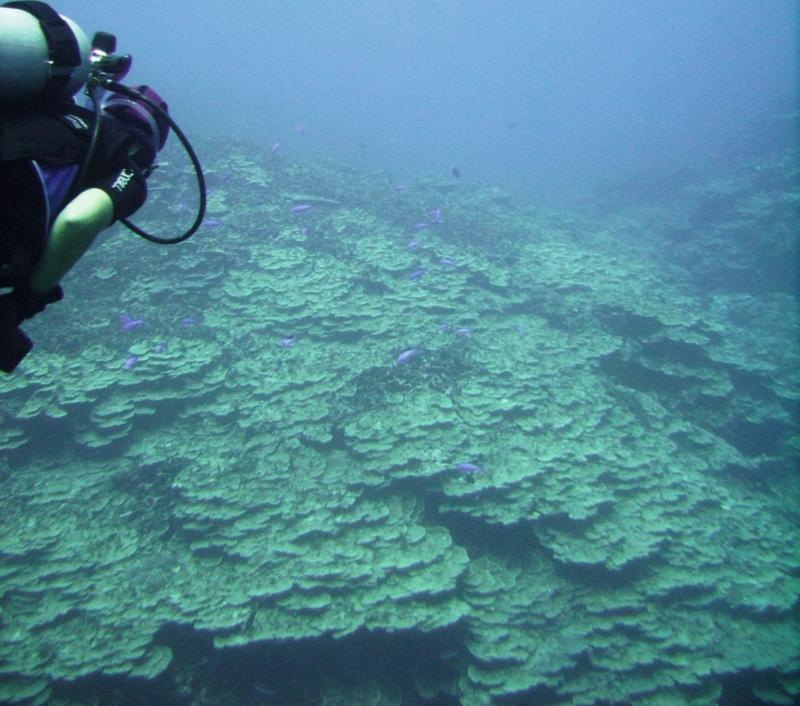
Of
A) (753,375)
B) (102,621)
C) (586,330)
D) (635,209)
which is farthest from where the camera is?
(635,209)

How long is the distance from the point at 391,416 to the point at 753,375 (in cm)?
830

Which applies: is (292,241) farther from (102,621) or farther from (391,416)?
(102,621)

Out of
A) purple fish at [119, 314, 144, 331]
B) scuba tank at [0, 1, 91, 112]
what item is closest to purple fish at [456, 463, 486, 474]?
scuba tank at [0, 1, 91, 112]

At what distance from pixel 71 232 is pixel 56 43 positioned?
652mm

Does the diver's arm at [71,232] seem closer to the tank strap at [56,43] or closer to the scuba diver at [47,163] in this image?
the scuba diver at [47,163]

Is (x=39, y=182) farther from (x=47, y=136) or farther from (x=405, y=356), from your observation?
(x=405, y=356)

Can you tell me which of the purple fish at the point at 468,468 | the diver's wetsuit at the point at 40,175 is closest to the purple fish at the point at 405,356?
the purple fish at the point at 468,468

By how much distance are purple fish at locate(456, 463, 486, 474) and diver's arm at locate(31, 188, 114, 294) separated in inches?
211

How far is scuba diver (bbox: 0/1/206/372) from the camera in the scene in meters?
1.42

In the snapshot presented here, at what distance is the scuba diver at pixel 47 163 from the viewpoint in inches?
55.9

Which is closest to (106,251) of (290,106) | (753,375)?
(753,375)

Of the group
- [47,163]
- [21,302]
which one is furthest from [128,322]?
[47,163]

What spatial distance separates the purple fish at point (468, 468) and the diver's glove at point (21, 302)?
529cm

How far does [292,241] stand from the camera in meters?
11.5
